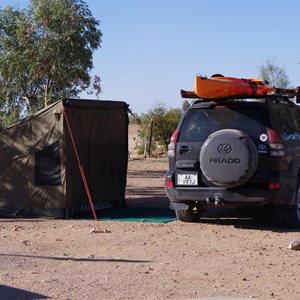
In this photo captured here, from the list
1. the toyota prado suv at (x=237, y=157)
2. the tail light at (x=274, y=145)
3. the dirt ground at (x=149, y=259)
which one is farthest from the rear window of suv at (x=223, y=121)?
the dirt ground at (x=149, y=259)

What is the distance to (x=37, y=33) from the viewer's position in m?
20.7

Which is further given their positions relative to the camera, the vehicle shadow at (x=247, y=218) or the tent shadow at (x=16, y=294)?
the vehicle shadow at (x=247, y=218)

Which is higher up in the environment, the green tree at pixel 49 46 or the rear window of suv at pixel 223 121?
the green tree at pixel 49 46

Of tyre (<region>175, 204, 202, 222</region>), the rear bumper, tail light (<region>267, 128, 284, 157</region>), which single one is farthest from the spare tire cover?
tyre (<region>175, 204, 202, 222</region>)

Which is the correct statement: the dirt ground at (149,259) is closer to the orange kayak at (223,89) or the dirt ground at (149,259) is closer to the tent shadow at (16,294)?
the tent shadow at (16,294)

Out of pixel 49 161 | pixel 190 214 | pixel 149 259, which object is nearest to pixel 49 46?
pixel 49 161

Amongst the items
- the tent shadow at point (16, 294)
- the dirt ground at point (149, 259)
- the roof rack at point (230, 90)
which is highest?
the roof rack at point (230, 90)

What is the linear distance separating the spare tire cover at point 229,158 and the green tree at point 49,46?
10.9 meters

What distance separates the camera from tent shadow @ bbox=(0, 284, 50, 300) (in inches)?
252

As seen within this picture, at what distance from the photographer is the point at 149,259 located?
816 cm

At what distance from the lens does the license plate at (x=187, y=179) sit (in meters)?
10.2

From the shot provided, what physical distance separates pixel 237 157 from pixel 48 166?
143 inches

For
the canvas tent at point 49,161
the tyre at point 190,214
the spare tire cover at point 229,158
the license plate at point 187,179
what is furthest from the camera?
the canvas tent at point 49,161

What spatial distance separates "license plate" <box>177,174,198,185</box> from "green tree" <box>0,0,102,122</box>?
10.5 meters
